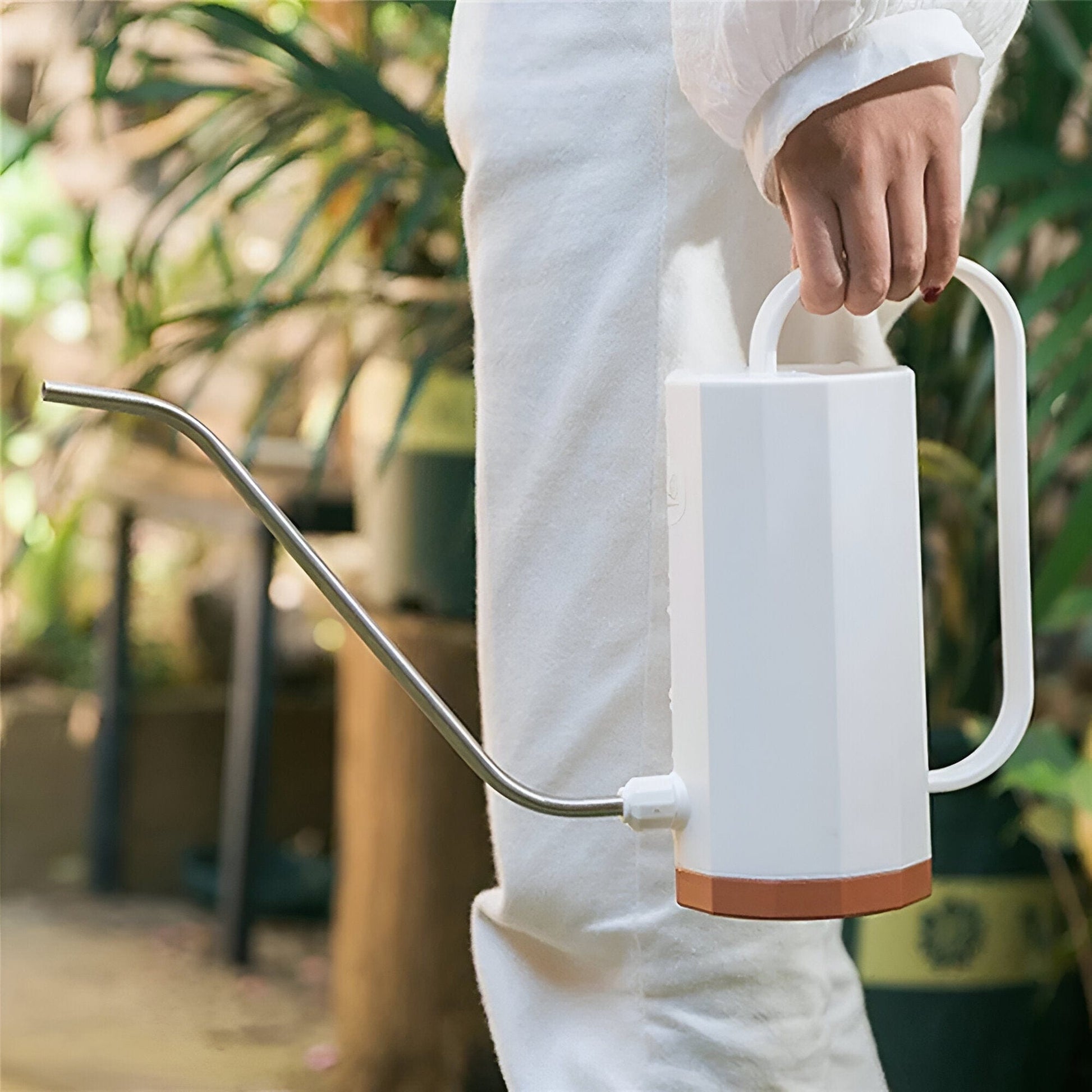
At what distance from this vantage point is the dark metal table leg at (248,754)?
1827mm

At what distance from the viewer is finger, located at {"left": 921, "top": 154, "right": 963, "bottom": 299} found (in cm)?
54

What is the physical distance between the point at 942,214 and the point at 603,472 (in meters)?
0.15

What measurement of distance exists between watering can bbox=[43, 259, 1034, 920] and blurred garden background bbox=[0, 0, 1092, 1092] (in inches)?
16.2

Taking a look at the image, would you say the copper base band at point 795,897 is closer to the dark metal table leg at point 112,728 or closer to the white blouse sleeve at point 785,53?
the white blouse sleeve at point 785,53

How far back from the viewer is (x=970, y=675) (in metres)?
1.28

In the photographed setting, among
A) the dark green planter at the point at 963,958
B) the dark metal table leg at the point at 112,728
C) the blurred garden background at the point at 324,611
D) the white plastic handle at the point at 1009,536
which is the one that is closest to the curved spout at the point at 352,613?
the white plastic handle at the point at 1009,536

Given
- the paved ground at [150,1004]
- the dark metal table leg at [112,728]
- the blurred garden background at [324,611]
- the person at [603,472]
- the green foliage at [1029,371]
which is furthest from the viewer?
the dark metal table leg at [112,728]

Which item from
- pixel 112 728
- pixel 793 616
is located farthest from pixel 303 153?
pixel 112 728

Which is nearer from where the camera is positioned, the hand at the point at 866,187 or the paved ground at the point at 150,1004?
the hand at the point at 866,187

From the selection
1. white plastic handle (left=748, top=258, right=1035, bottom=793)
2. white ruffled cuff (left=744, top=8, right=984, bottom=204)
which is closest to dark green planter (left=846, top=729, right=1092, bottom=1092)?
white plastic handle (left=748, top=258, right=1035, bottom=793)

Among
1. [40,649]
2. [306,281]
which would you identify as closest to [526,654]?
[306,281]

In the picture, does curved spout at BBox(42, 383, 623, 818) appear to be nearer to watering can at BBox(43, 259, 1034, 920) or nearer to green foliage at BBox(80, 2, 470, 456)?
watering can at BBox(43, 259, 1034, 920)

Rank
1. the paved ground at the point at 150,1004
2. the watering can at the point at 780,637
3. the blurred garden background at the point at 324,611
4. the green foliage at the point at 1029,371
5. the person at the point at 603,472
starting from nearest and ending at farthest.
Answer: the watering can at the point at 780,637, the person at the point at 603,472, the green foliage at the point at 1029,371, the blurred garden background at the point at 324,611, the paved ground at the point at 150,1004

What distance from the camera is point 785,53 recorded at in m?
0.52
